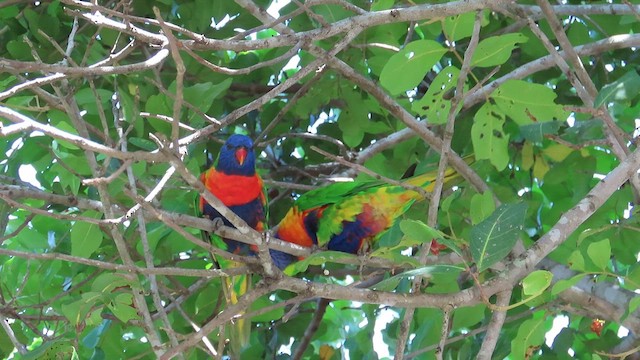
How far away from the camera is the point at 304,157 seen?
12.1ft

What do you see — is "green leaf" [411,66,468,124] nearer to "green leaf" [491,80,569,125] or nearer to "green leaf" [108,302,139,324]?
"green leaf" [491,80,569,125]

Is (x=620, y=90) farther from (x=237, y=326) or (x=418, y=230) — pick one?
(x=237, y=326)

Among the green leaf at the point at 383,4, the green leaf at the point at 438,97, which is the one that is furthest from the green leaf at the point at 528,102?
the green leaf at the point at 383,4

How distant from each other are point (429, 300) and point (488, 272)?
4.42 feet

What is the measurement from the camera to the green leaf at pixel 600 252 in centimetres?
200

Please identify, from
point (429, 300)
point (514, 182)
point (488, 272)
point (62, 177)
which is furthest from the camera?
point (514, 182)

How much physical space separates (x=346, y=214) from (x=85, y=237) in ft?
3.05

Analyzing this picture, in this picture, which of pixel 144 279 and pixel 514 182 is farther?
pixel 514 182

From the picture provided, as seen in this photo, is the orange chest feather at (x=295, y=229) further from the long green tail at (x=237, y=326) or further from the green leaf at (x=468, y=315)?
the green leaf at (x=468, y=315)

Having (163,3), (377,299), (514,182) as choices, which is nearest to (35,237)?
(163,3)

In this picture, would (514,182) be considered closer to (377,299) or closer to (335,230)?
(335,230)

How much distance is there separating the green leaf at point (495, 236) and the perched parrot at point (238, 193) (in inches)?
49.4

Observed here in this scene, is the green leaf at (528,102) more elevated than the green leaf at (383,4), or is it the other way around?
the green leaf at (383,4)

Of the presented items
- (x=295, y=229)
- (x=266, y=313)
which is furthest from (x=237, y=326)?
(x=295, y=229)
